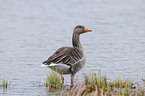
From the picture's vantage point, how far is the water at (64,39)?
12062 millimetres

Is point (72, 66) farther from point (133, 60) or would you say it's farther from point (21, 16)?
point (21, 16)

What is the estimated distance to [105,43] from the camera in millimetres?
17516

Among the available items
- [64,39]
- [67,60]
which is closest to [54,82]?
[67,60]

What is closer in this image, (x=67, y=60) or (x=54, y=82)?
(x=67, y=60)

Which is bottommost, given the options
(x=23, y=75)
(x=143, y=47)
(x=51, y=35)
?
(x=23, y=75)

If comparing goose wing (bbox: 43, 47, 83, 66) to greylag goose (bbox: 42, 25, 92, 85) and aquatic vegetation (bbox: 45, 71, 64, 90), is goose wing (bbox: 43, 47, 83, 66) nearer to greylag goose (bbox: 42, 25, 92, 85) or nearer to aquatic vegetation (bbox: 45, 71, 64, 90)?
greylag goose (bbox: 42, 25, 92, 85)

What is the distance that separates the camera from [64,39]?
18359 millimetres

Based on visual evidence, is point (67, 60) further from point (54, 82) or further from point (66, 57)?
point (54, 82)

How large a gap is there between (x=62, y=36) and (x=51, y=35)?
0.70 m

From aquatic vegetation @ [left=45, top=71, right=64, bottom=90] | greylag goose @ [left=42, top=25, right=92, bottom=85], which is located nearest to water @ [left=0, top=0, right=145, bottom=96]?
aquatic vegetation @ [left=45, top=71, right=64, bottom=90]

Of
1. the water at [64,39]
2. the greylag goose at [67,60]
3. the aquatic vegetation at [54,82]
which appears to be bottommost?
the aquatic vegetation at [54,82]

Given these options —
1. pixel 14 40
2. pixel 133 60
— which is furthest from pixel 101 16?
pixel 133 60

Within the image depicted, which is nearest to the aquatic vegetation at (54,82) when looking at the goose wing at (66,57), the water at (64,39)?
the water at (64,39)

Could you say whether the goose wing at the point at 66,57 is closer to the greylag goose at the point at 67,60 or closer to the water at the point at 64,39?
the greylag goose at the point at 67,60
